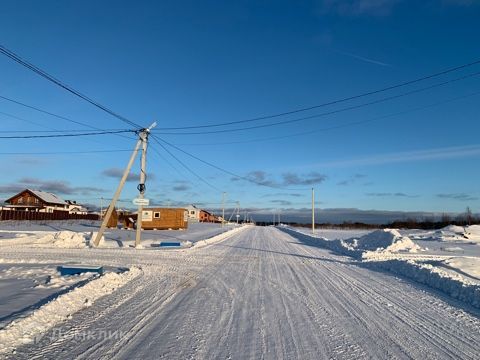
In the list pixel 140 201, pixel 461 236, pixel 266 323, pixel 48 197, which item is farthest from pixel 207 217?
pixel 266 323

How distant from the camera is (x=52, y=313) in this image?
7.06 meters

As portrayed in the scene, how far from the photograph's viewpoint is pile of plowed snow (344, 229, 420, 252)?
84.9 ft

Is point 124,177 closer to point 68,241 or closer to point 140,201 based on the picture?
point 140,201

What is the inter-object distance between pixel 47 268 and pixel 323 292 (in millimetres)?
9152

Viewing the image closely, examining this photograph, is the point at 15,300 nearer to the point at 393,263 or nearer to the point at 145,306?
the point at 145,306

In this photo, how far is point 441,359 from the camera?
533 centimetres

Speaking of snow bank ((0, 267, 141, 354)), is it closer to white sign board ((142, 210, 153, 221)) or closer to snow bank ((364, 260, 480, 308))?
snow bank ((364, 260, 480, 308))

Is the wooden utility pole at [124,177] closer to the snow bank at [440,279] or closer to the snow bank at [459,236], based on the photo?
the snow bank at [440,279]

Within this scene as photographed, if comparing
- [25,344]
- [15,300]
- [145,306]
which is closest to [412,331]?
[145,306]

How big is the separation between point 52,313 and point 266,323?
371 centimetres

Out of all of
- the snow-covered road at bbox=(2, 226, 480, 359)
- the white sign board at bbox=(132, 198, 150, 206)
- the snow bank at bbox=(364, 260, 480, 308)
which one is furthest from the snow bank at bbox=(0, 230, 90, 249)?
the snow bank at bbox=(364, 260, 480, 308)

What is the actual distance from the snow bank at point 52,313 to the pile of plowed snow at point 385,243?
16686mm

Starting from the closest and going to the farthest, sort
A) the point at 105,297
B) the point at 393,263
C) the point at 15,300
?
the point at 15,300 → the point at 105,297 → the point at 393,263

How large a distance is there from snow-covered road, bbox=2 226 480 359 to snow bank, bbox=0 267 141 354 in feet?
0.66
